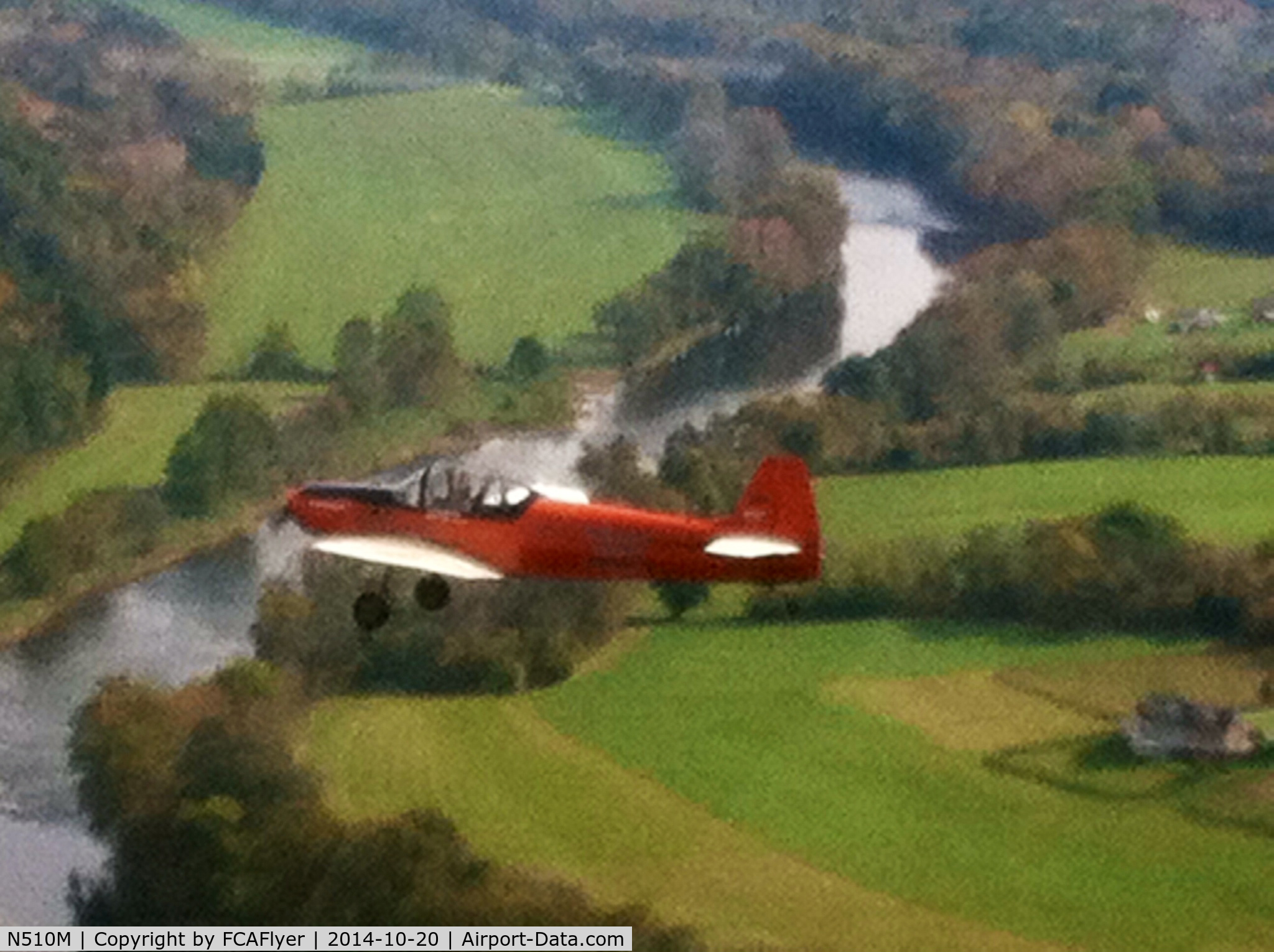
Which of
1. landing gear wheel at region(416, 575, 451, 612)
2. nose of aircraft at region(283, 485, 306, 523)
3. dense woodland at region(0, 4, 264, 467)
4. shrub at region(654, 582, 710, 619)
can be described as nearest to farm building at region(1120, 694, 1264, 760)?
shrub at region(654, 582, 710, 619)

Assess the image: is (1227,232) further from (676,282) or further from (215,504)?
(215,504)

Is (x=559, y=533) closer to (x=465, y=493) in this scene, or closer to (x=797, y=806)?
(x=465, y=493)

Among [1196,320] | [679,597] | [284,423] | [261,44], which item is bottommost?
[679,597]

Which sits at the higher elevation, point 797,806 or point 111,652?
point 111,652

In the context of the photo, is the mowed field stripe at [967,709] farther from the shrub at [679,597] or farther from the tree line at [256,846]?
the tree line at [256,846]

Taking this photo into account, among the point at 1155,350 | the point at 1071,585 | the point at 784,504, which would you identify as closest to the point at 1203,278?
the point at 1155,350

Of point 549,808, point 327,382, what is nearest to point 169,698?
point 549,808

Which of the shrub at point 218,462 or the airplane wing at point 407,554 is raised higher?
the shrub at point 218,462

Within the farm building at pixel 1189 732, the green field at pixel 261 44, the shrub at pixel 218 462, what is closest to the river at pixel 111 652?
the shrub at pixel 218 462
